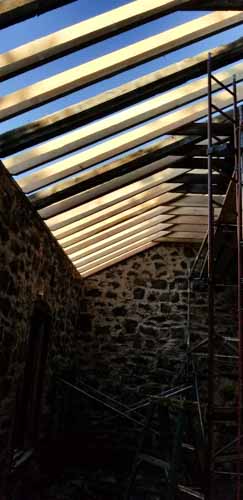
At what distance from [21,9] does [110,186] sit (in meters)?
2.41

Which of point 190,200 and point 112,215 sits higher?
point 190,200

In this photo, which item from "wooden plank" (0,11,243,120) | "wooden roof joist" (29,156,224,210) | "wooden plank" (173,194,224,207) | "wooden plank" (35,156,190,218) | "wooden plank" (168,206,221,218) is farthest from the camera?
"wooden plank" (168,206,221,218)

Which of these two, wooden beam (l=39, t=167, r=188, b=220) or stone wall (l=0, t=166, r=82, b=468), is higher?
wooden beam (l=39, t=167, r=188, b=220)

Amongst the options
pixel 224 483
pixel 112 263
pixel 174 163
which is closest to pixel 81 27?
pixel 174 163

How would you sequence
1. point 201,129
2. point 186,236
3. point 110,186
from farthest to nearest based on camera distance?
point 186,236 < point 110,186 < point 201,129

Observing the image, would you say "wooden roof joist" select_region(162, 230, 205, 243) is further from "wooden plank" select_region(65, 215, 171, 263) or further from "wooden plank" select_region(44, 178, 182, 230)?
"wooden plank" select_region(44, 178, 182, 230)

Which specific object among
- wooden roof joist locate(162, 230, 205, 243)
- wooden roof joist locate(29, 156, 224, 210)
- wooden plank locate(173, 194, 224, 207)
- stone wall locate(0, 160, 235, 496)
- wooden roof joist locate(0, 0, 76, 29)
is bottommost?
stone wall locate(0, 160, 235, 496)

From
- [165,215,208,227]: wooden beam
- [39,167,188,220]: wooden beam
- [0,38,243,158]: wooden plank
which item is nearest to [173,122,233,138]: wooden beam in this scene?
[39,167,188,220]: wooden beam

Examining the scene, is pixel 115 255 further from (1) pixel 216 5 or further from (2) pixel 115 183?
(1) pixel 216 5

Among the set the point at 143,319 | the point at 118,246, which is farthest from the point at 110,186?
the point at 143,319

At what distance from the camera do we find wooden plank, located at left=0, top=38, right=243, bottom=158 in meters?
3.08

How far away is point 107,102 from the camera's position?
3.15m

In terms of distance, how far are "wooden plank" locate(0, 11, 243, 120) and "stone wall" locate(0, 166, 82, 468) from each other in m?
0.60

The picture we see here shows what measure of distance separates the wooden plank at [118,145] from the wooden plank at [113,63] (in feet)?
3.16
